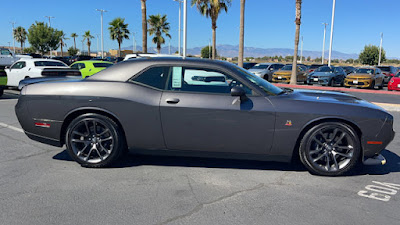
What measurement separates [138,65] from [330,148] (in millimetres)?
2785

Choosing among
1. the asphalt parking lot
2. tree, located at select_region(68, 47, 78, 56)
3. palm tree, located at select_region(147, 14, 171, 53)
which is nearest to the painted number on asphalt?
the asphalt parking lot

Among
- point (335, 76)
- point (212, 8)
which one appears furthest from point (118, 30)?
point (335, 76)

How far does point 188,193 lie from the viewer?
3.66 m

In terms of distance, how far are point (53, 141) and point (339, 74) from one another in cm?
2126

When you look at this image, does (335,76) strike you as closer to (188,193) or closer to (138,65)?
(138,65)

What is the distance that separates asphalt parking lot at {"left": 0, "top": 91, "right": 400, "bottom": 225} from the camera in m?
3.12

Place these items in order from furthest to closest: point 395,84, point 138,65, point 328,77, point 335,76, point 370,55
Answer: point 370,55, point 335,76, point 328,77, point 395,84, point 138,65

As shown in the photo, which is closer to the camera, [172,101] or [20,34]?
[172,101]

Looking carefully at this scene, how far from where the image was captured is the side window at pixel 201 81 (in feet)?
14.0

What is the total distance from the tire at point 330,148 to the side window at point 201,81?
99cm

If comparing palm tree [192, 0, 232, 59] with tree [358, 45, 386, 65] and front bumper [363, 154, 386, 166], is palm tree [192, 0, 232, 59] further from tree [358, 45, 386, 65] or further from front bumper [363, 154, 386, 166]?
tree [358, 45, 386, 65]

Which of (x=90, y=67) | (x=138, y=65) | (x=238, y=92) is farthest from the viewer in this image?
(x=90, y=67)

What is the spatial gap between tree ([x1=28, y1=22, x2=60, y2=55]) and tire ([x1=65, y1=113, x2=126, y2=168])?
168ft

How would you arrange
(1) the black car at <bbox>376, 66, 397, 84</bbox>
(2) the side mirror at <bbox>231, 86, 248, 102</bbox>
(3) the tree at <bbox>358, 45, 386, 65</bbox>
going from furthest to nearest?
(3) the tree at <bbox>358, 45, 386, 65</bbox> < (1) the black car at <bbox>376, 66, 397, 84</bbox> < (2) the side mirror at <bbox>231, 86, 248, 102</bbox>
